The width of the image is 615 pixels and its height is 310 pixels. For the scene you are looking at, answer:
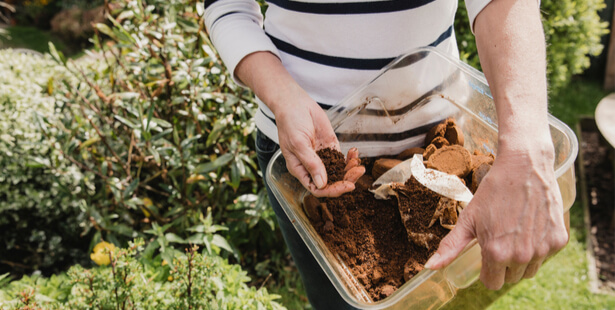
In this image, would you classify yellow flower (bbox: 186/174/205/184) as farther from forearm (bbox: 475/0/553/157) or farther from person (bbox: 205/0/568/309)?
forearm (bbox: 475/0/553/157)

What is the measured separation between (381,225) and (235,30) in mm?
676

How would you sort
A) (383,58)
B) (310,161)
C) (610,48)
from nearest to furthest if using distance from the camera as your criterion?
(310,161) < (383,58) < (610,48)

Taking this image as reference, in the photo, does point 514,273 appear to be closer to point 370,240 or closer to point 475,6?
point 370,240

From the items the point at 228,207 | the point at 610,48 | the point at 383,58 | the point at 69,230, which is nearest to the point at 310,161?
the point at 383,58

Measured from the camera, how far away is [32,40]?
6.42m

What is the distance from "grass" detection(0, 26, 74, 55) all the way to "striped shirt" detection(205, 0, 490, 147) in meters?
5.77

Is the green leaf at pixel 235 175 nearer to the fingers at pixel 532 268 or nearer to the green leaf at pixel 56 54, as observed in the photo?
the green leaf at pixel 56 54

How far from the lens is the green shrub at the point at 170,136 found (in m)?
2.12

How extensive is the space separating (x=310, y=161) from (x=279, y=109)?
0.19 metres

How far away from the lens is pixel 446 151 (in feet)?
3.36

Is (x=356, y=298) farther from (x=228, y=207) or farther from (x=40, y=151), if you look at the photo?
(x=40, y=151)

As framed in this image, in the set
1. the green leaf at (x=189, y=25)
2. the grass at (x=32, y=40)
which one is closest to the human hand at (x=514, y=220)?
the green leaf at (x=189, y=25)

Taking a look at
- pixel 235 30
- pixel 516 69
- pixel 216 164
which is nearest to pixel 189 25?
pixel 216 164

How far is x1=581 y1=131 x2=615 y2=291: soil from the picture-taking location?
2.80 metres
